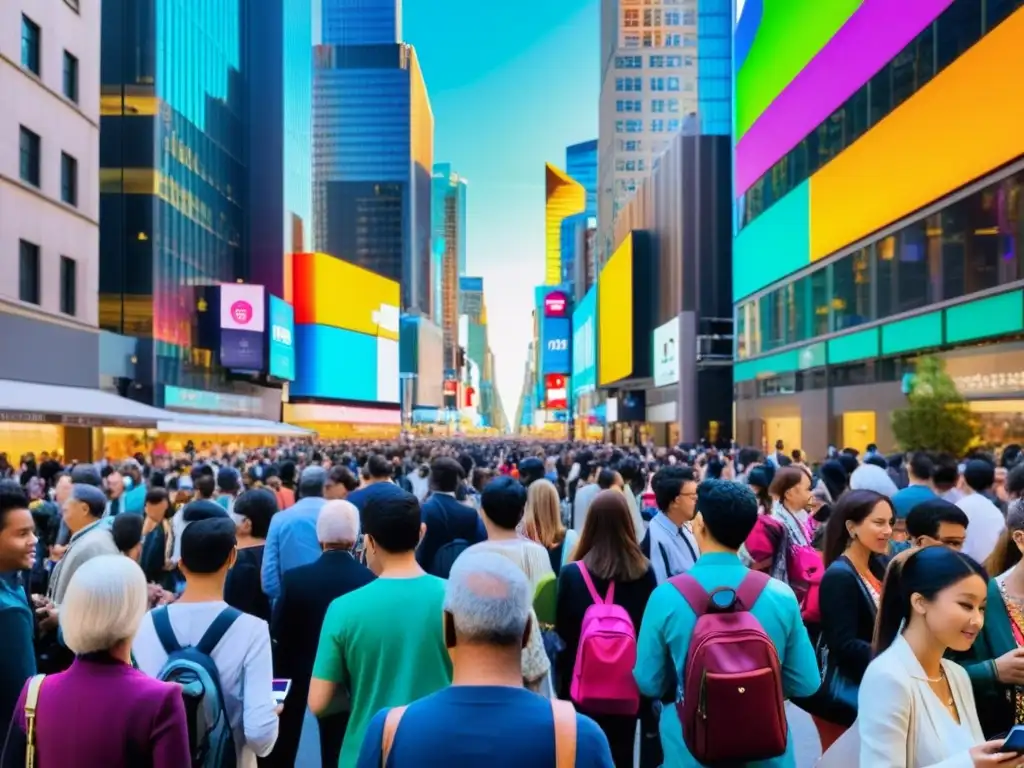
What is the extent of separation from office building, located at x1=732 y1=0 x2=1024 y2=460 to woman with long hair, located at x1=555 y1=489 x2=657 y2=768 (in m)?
19.0

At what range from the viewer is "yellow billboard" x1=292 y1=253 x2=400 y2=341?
85.4 m

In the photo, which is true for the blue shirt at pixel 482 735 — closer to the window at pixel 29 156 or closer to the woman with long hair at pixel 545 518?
the woman with long hair at pixel 545 518

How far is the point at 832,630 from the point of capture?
4.06m

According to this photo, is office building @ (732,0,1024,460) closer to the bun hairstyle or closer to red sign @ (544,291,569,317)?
the bun hairstyle

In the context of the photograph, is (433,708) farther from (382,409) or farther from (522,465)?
(382,409)

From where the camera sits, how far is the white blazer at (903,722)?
2705 mm

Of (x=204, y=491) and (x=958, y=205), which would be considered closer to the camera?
(x=204, y=491)

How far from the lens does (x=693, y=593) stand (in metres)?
3.61

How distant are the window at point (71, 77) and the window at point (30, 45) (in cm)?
201

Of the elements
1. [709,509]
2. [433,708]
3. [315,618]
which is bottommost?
[315,618]

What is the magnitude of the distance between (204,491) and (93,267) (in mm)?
24794

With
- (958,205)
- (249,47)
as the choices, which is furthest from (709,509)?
(249,47)

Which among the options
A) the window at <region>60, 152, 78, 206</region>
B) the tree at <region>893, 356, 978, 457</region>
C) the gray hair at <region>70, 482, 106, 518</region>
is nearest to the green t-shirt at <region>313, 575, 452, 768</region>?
the gray hair at <region>70, 482, 106, 518</region>

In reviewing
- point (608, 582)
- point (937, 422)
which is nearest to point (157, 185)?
point (937, 422)
